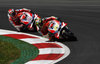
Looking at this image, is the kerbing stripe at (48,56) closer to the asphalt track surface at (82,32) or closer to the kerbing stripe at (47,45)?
the asphalt track surface at (82,32)

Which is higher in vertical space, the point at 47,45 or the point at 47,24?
the point at 47,24

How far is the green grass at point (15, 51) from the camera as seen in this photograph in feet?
29.7

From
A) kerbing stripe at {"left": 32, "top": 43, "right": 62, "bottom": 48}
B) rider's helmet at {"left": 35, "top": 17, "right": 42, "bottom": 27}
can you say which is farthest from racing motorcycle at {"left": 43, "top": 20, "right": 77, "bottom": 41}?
rider's helmet at {"left": 35, "top": 17, "right": 42, "bottom": 27}

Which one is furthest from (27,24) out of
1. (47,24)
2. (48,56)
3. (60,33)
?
(48,56)

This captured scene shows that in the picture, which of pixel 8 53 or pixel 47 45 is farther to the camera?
pixel 47 45

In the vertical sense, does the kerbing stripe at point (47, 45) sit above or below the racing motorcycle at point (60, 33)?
below

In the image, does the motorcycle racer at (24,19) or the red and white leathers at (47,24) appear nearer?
the red and white leathers at (47,24)

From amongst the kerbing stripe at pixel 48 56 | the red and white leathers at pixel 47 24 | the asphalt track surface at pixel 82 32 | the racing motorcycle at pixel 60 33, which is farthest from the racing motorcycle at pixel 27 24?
the kerbing stripe at pixel 48 56

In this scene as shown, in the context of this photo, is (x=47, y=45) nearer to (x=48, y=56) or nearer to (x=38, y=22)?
(x=48, y=56)

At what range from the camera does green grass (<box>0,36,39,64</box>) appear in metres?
9.04

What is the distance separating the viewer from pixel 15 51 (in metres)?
10.1

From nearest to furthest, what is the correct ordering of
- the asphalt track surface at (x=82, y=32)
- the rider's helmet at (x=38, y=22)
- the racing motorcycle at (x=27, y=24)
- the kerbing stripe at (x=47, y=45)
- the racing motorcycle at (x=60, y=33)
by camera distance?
the asphalt track surface at (x=82, y=32), the kerbing stripe at (x=47, y=45), the racing motorcycle at (x=60, y=33), the rider's helmet at (x=38, y=22), the racing motorcycle at (x=27, y=24)

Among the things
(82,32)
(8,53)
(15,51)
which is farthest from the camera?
(82,32)
